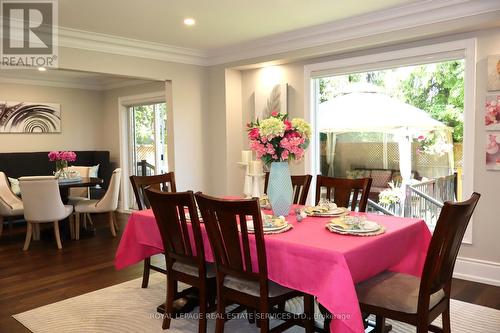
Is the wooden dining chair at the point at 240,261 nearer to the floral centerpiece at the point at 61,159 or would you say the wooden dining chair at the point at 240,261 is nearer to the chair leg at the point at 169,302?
the chair leg at the point at 169,302

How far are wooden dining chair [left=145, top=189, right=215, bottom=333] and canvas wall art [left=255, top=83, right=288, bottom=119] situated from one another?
2.80 metres

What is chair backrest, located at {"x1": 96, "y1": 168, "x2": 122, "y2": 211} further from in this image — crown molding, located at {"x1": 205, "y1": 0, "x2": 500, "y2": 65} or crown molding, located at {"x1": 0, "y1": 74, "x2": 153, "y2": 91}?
crown molding, located at {"x1": 205, "y1": 0, "x2": 500, "y2": 65}

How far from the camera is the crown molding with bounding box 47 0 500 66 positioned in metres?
3.54

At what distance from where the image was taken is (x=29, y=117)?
7.07 meters

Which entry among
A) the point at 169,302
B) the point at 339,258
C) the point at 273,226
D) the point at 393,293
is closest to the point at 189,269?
the point at 169,302

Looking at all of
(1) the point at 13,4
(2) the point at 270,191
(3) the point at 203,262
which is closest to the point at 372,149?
(2) the point at 270,191

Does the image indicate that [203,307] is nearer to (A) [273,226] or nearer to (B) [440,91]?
(A) [273,226]

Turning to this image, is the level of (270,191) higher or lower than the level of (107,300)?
higher

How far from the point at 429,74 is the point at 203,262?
9.95 ft

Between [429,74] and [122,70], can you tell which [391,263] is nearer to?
[429,74]

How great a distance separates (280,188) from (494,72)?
2.30 metres

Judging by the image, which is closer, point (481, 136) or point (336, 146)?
point (481, 136)

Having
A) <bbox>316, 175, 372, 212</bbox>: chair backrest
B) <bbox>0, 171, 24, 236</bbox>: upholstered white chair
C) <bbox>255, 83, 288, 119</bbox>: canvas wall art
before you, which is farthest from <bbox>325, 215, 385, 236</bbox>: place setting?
<bbox>0, 171, 24, 236</bbox>: upholstered white chair

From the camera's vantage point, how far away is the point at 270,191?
277 centimetres
